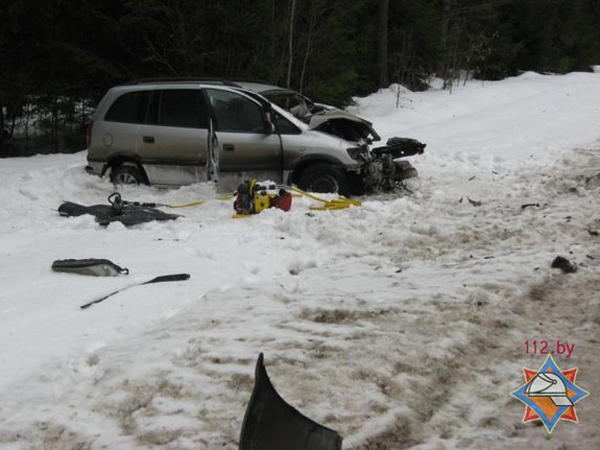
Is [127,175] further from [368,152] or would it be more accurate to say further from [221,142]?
[368,152]

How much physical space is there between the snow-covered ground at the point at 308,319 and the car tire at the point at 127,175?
44 cm

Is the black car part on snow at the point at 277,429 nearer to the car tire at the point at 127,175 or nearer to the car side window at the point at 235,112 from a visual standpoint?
the car side window at the point at 235,112

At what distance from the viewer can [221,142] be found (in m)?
8.30

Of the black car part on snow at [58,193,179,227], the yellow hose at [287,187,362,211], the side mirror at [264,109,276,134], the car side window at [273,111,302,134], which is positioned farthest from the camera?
the car side window at [273,111,302,134]

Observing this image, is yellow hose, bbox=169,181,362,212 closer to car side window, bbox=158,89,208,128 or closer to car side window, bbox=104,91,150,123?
car side window, bbox=158,89,208,128

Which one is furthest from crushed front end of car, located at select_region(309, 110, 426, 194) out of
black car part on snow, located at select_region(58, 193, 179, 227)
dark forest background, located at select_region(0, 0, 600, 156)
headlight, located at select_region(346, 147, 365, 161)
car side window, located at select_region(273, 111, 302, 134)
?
dark forest background, located at select_region(0, 0, 600, 156)

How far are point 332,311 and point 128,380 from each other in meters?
1.71

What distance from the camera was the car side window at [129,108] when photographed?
28.7ft

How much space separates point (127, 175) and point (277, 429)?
278 inches

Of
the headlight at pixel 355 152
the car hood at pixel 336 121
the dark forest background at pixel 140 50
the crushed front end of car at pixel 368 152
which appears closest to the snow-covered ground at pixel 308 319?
the crushed front end of car at pixel 368 152

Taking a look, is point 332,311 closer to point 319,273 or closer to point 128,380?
point 319,273

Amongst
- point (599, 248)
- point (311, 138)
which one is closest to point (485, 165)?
point (311, 138)

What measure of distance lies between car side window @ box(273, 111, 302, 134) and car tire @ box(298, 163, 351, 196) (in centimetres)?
62

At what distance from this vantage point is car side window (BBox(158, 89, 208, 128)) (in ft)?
27.9
